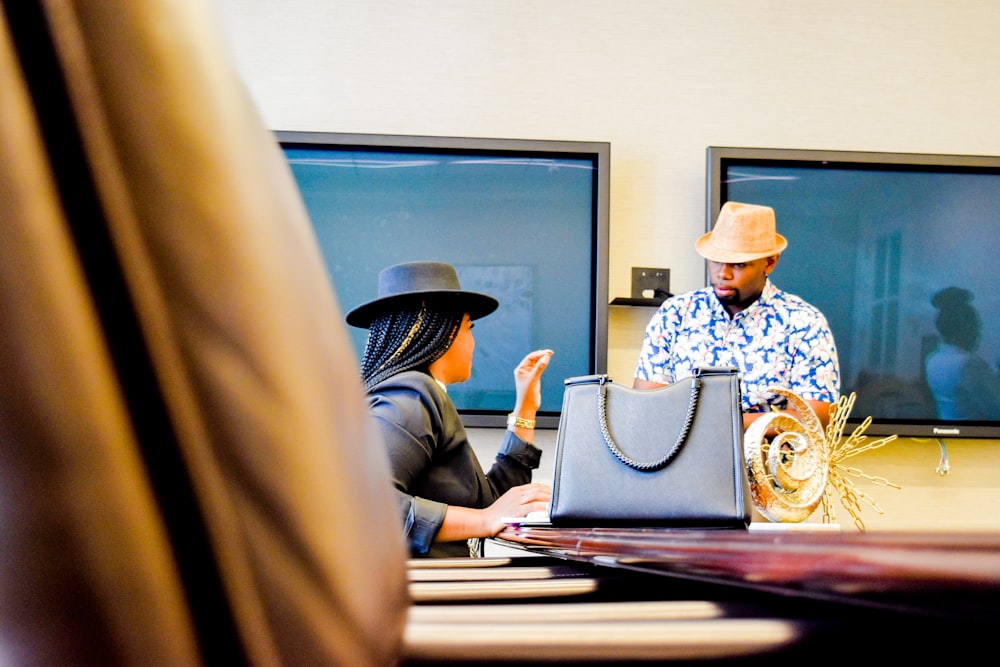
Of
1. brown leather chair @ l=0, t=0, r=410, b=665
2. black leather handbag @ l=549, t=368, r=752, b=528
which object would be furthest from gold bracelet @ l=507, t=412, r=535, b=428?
brown leather chair @ l=0, t=0, r=410, b=665

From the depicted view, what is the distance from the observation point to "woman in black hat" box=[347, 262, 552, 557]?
1.49m

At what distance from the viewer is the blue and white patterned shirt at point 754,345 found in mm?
2375

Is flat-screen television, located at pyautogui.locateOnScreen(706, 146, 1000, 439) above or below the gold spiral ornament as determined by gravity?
above

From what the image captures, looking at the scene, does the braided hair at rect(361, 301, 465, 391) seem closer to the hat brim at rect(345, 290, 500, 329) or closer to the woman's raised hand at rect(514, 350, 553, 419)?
the hat brim at rect(345, 290, 500, 329)

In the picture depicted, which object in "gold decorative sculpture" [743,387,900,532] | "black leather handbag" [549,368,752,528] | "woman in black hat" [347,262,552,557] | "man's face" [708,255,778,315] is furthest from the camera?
"man's face" [708,255,778,315]

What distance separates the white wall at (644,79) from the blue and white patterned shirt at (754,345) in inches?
13.2

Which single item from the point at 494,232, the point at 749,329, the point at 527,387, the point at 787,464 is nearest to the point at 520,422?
the point at 527,387

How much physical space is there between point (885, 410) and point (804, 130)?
1.11 m

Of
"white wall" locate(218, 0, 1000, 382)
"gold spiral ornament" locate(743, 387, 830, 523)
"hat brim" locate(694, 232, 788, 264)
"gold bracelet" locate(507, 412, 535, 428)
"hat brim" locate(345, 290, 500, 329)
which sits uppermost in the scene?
"white wall" locate(218, 0, 1000, 382)

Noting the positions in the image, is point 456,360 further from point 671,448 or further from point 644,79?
point 644,79

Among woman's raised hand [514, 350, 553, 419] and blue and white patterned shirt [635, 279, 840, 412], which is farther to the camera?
blue and white patterned shirt [635, 279, 840, 412]

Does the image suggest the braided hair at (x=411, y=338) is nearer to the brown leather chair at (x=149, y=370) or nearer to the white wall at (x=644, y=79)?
the white wall at (x=644, y=79)

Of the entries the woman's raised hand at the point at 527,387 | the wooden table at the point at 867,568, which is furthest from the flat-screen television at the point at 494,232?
the wooden table at the point at 867,568

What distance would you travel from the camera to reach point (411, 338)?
1800 millimetres
